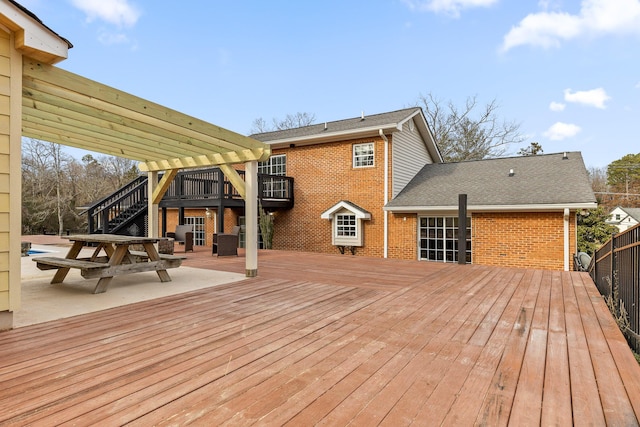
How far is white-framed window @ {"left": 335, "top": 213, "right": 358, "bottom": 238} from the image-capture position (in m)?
12.2

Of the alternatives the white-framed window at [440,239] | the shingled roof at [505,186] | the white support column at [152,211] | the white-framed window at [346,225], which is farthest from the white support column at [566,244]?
the white support column at [152,211]

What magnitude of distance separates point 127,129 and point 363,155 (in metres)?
8.64

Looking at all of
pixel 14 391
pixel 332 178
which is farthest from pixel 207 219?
pixel 14 391

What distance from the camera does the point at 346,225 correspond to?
12.3 m

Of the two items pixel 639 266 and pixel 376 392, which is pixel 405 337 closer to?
pixel 376 392

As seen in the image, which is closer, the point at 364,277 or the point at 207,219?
the point at 364,277

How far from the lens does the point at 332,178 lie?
41.4 ft

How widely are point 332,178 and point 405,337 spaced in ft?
32.9

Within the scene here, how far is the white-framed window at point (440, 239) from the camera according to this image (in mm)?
10586

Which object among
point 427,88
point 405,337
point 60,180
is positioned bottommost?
point 405,337

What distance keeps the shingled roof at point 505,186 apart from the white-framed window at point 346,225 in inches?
58.1

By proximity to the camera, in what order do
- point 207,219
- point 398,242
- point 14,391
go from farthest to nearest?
point 207,219
point 398,242
point 14,391

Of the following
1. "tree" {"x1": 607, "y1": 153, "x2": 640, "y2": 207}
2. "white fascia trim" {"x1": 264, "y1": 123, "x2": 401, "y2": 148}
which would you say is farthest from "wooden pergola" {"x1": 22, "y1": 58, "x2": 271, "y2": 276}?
"tree" {"x1": 607, "y1": 153, "x2": 640, "y2": 207}

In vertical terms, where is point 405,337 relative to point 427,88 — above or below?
below
